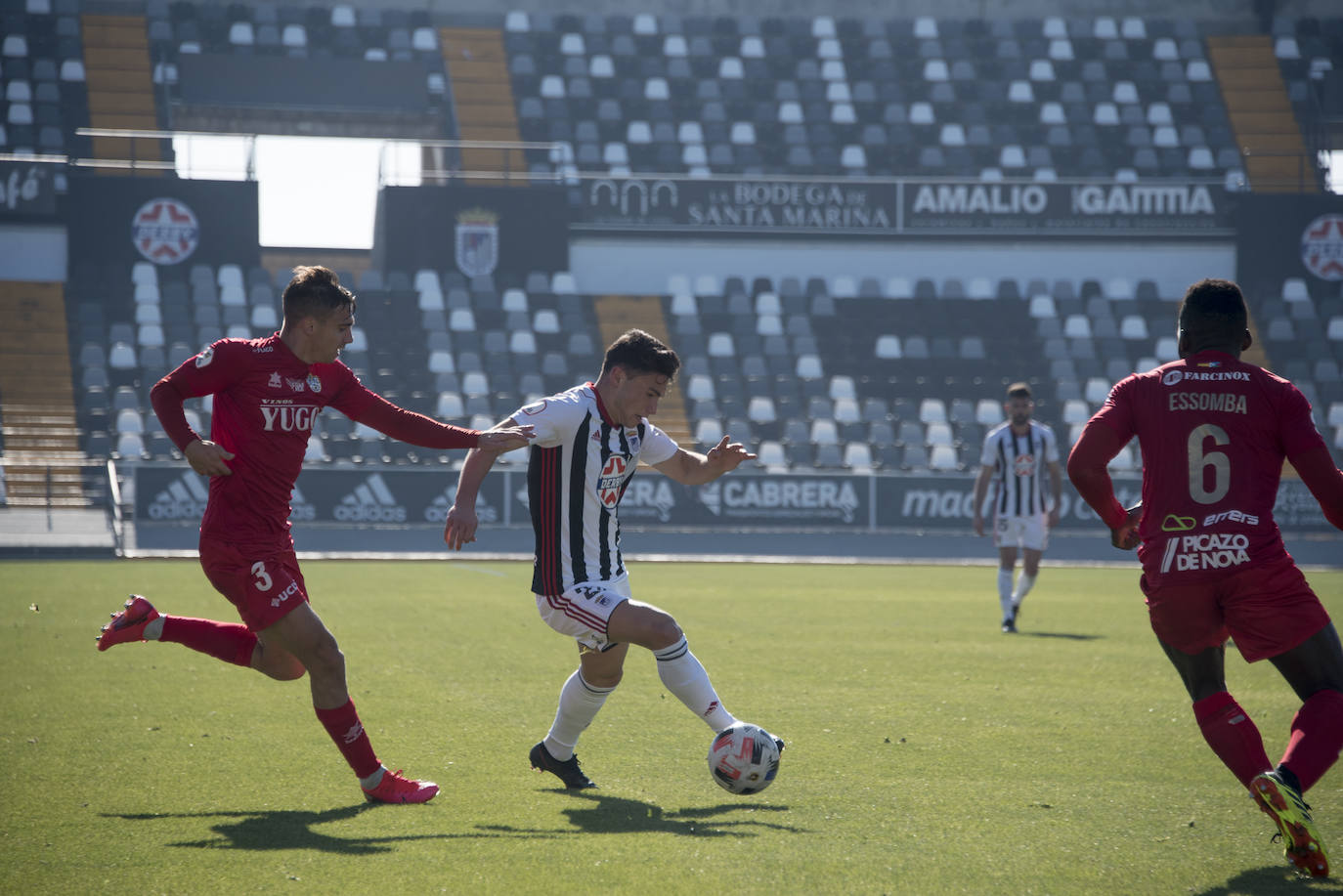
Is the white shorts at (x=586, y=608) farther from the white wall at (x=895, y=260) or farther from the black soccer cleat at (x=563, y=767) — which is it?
the white wall at (x=895, y=260)

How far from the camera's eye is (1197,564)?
467 cm

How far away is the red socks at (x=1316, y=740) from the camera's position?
439cm

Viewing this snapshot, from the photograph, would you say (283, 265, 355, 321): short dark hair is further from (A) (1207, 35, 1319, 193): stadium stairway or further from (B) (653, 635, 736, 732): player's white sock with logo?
(A) (1207, 35, 1319, 193): stadium stairway

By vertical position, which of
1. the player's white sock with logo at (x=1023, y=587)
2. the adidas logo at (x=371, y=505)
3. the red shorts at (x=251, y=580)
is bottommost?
the player's white sock with logo at (x=1023, y=587)

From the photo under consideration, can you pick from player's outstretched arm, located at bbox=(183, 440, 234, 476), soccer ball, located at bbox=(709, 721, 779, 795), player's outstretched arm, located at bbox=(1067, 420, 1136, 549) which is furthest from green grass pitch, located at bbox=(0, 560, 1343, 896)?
player's outstretched arm, located at bbox=(183, 440, 234, 476)

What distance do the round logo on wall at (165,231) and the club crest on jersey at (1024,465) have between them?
20.4m

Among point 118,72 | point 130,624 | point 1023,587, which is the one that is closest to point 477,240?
point 118,72

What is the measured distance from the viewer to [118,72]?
31250 mm

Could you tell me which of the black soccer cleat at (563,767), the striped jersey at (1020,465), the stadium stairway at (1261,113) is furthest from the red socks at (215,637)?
the stadium stairway at (1261,113)

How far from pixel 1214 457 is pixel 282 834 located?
357 centimetres

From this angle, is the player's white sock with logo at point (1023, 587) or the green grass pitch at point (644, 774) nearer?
the green grass pitch at point (644, 774)

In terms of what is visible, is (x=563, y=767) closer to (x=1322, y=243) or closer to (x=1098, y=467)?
(x=1098, y=467)

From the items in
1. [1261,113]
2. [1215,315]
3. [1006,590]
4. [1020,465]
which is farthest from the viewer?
[1261,113]

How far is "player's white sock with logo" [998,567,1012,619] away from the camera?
11992 mm
